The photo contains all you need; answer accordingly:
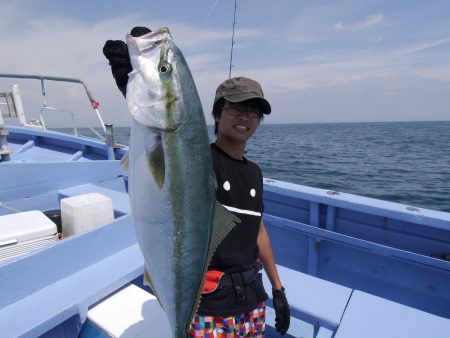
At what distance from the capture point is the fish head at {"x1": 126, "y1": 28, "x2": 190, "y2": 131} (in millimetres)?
1497

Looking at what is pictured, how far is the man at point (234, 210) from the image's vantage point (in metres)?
1.82

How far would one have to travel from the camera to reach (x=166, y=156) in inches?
59.8

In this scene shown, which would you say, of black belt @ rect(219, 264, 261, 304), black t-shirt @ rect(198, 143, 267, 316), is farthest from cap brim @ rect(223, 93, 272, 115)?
black belt @ rect(219, 264, 261, 304)

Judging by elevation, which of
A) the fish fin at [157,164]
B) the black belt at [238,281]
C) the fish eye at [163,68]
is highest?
the fish eye at [163,68]

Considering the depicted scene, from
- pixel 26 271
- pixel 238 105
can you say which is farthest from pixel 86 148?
pixel 238 105

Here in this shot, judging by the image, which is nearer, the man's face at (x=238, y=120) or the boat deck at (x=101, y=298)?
the man's face at (x=238, y=120)

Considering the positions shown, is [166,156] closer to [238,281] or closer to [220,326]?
[238,281]

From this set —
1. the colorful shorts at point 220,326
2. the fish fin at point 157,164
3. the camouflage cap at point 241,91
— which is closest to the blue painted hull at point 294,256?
the colorful shorts at point 220,326

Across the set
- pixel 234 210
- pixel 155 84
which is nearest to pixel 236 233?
pixel 234 210

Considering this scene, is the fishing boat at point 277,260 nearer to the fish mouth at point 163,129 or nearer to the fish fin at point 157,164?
the fish fin at point 157,164

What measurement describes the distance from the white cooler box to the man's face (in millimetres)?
2092

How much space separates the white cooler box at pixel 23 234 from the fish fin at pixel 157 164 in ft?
6.58

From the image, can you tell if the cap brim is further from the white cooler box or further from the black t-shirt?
the white cooler box

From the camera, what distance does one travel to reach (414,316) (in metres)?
2.36
